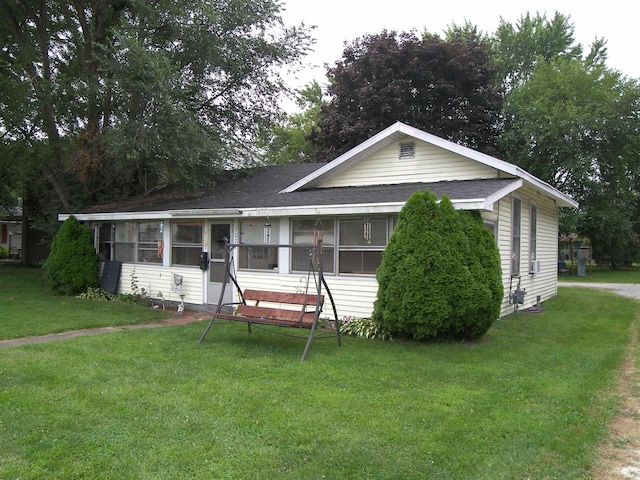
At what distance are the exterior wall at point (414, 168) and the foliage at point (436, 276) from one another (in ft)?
8.31

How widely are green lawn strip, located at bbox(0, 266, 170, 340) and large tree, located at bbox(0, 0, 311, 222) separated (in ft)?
12.3

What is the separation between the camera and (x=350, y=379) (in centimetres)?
588

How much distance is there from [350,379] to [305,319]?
5.34ft

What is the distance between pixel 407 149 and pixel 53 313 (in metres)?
8.20

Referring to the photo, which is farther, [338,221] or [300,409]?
[338,221]

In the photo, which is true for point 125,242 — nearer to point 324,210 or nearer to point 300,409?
point 324,210

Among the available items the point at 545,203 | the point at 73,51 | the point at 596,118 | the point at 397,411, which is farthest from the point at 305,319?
the point at 596,118

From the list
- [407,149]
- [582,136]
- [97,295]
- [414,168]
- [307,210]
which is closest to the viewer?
[307,210]

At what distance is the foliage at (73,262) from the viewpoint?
13.6 metres

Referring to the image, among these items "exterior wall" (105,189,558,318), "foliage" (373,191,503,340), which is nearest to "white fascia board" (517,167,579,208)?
"exterior wall" (105,189,558,318)

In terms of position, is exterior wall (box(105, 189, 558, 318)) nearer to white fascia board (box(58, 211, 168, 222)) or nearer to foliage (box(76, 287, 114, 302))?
foliage (box(76, 287, 114, 302))

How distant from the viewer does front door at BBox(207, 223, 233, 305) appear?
37.1ft

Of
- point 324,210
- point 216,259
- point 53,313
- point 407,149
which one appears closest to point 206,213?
point 216,259

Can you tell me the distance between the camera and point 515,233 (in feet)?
35.9
